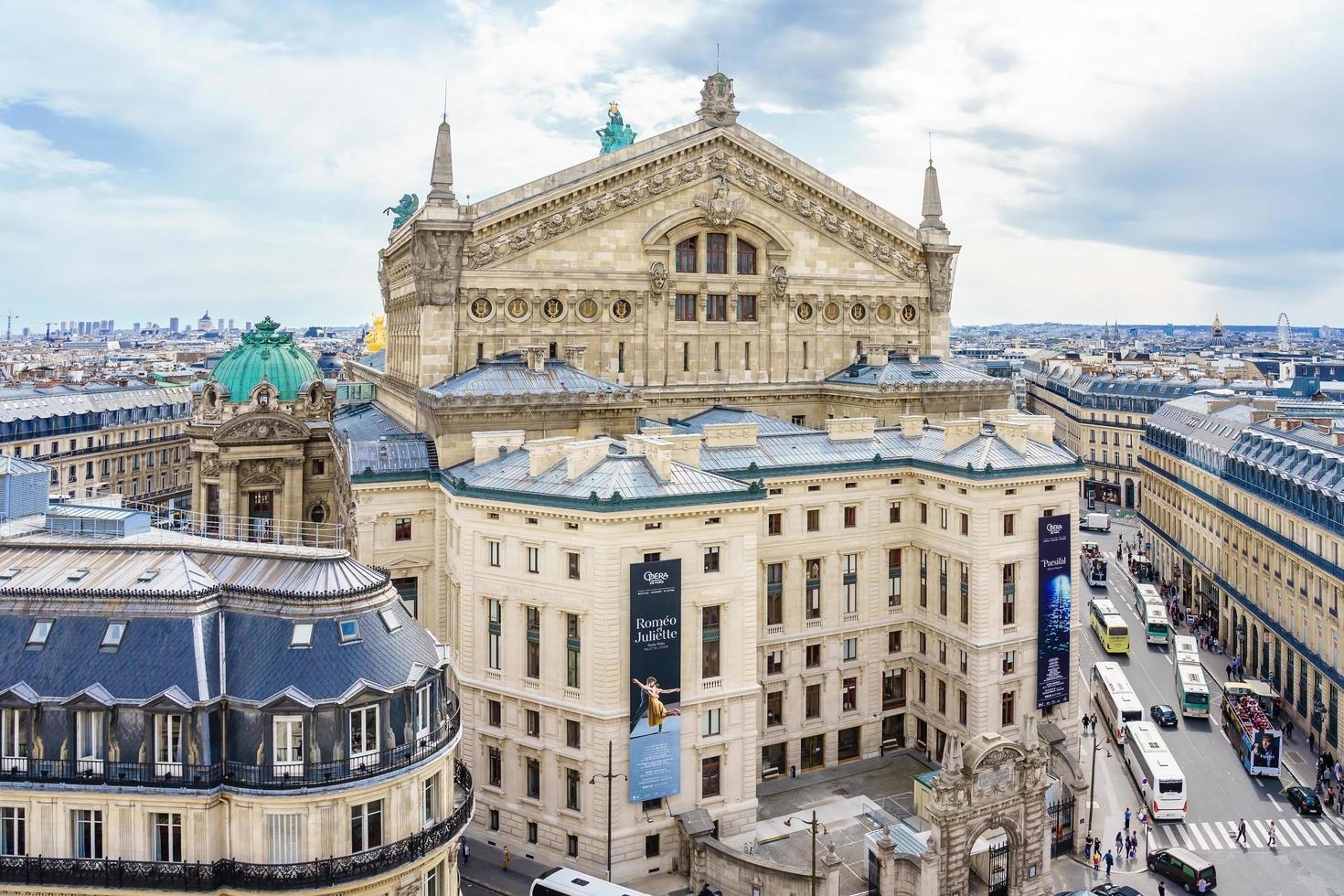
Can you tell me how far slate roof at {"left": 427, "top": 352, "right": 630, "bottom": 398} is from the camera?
7181 centimetres

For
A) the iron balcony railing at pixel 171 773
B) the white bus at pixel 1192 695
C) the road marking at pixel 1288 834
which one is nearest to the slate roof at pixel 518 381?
the iron balcony railing at pixel 171 773

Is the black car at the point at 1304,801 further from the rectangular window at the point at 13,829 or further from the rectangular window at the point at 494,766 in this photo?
the rectangular window at the point at 13,829

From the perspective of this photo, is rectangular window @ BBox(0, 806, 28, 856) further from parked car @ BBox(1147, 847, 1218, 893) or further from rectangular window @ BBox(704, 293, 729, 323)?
rectangular window @ BBox(704, 293, 729, 323)

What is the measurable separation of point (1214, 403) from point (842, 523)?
69.7m

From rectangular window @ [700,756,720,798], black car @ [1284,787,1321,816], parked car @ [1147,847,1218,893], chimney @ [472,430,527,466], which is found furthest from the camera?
black car @ [1284,787,1321,816]

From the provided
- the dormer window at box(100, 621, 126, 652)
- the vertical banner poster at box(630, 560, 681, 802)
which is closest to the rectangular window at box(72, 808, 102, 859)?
the dormer window at box(100, 621, 126, 652)

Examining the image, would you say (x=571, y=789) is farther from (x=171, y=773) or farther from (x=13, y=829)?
(x=13, y=829)

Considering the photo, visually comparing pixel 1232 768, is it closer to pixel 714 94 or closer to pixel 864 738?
pixel 864 738

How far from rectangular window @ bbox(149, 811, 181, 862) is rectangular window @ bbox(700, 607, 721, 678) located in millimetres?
26754

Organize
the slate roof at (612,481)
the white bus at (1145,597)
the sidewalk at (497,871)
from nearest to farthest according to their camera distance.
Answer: the sidewalk at (497,871) → the slate roof at (612,481) → the white bus at (1145,597)

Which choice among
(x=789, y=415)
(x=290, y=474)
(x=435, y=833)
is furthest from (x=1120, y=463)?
(x=435, y=833)

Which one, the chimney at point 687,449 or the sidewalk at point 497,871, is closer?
the sidewalk at point 497,871

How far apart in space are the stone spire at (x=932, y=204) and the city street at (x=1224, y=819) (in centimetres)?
3329

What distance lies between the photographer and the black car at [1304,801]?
227ft
